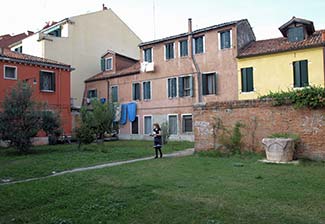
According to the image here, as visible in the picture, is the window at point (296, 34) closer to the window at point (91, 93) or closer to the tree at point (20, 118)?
the tree at point (20, 118)

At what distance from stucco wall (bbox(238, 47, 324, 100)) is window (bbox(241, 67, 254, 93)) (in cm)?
22

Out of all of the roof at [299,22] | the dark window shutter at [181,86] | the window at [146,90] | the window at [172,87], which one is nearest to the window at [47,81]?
the window at [146,90]

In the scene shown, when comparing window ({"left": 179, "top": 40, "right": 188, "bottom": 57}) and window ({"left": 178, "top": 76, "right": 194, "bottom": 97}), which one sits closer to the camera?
window ({"left": 178, "top": 76, "right": 194, "bottom": 97})

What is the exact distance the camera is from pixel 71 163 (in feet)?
40.8

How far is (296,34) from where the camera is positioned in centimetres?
2147

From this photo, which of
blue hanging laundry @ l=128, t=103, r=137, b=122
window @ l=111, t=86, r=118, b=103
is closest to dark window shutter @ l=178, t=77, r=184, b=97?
blue hanging laundry @ l=128, t=103, r=137, b=122

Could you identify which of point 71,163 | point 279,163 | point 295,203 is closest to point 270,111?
point 279,163

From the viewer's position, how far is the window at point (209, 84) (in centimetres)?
2431

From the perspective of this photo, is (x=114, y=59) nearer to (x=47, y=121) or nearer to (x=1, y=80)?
(x=1, y=80)

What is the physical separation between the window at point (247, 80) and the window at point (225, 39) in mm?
2257

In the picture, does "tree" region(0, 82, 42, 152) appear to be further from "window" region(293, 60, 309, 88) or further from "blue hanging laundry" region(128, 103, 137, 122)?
"window" region(293, 60, 309, 88)

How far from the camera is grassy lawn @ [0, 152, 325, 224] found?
17.5 ft

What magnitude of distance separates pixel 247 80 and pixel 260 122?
10343 millimetres

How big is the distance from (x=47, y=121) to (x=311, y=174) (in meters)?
13.6
